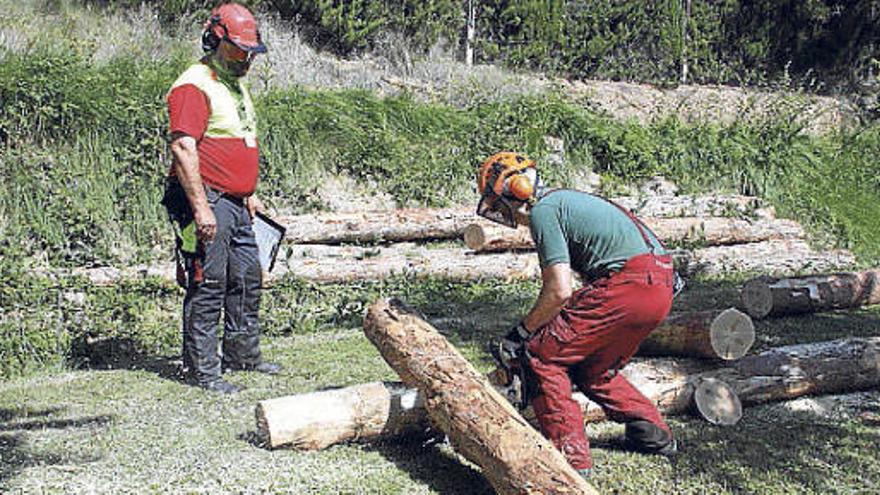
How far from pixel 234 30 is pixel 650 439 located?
11.2 ft

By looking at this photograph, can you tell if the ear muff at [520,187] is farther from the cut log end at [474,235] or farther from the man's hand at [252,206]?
the cut log end at [474,235]

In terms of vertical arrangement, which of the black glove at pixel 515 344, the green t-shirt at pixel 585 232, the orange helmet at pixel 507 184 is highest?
the orange helmet at pixel 507 184

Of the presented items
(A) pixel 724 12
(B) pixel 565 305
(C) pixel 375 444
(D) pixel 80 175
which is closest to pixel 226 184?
(C) pixel 375 444

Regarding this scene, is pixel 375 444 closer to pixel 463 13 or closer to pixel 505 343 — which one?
pixel 505 343

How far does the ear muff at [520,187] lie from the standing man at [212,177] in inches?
81.5

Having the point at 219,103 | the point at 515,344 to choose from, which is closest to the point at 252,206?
the point at 219,103

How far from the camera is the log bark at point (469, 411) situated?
4.47m

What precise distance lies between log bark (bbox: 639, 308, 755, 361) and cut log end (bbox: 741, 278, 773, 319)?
196cm

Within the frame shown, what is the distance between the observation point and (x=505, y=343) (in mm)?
5199

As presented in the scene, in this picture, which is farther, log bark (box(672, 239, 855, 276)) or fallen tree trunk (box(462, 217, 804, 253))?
fallen tree trunk (box(462, 217, 804, 253))

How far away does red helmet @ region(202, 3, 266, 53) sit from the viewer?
6332 mm

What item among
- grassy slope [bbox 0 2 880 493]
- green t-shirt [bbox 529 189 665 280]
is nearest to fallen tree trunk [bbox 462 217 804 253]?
grassy slope [bbox 0 2 880 493]

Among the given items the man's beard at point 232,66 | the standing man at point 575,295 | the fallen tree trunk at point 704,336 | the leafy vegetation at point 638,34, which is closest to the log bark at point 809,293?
the fallen tree trunk at point 704,336

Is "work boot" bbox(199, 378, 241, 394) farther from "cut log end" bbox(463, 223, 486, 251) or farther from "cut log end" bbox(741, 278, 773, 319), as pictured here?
"cut log end" bbox(741, 278, 773, 319)
